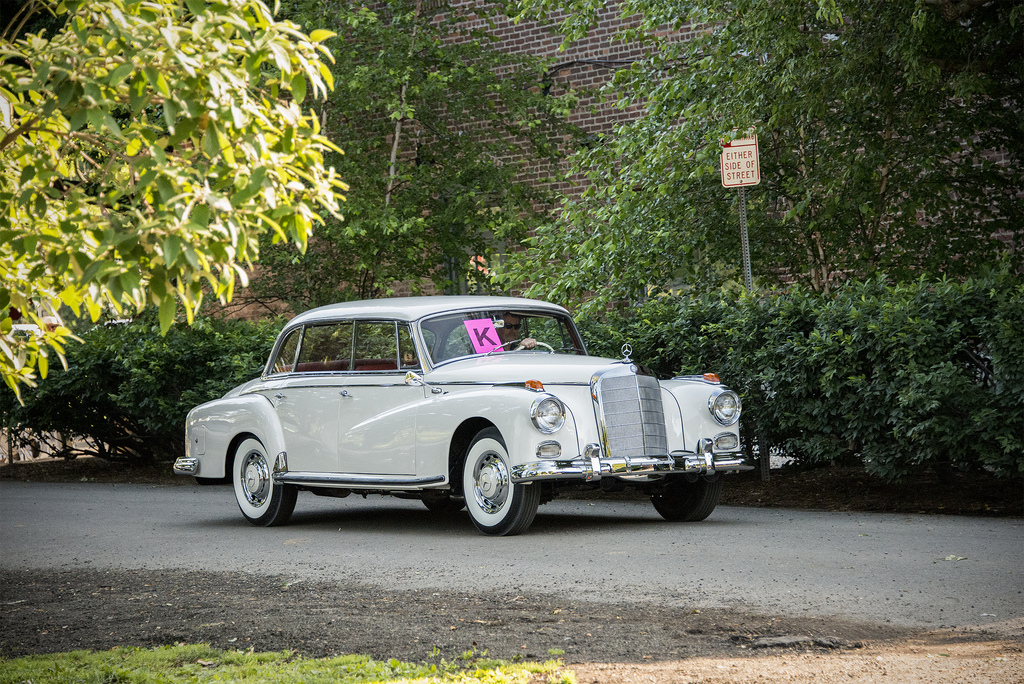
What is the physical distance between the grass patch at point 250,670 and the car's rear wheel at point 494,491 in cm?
367

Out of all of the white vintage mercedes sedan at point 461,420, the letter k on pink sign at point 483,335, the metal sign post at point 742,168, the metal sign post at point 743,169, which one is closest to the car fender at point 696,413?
the white vintage mercedes sedan at point 461,420

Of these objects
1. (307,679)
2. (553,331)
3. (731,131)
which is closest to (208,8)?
(307,679)

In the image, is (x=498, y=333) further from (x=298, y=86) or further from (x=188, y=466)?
(x=298, y=86)

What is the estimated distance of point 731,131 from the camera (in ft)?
39.5

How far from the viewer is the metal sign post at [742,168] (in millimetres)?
11422

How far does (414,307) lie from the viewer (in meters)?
9.46

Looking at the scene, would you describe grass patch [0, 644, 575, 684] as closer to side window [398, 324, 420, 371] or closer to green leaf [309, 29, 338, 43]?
green leaf [309, 29, 338, 43]

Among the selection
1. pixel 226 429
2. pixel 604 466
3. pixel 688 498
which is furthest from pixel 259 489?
pixel 688 498

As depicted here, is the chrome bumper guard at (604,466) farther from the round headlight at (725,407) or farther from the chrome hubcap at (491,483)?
the round headlight at (725,407)

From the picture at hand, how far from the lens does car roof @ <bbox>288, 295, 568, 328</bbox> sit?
30.9 ft

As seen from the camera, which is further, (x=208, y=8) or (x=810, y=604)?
(x=810, y=604)

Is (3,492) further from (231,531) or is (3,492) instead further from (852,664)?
(852,664)

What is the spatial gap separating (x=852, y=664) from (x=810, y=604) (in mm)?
1294

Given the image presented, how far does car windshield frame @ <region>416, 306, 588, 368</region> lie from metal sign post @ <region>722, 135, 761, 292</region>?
2417 millimetres
